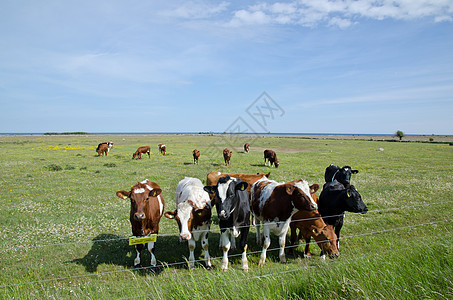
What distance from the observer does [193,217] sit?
21.8 ft

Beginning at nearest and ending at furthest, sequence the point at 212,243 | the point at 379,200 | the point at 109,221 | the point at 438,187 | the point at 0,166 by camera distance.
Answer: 1. the point at 212,243
2. the point at 109,221
3. the point at 379,200
4. the point at 438,187
5. the point at 0,166

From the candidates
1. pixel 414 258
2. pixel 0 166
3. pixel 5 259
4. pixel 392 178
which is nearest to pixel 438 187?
pixel 392 178

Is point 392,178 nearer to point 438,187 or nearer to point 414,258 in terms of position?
point 438,187

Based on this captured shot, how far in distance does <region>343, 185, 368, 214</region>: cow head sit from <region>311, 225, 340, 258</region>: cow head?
95 centimetres

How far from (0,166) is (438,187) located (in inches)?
1353

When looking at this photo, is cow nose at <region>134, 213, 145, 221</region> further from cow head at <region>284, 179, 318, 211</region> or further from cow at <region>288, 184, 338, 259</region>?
cow at <region>288, 184, 338, 259</region>

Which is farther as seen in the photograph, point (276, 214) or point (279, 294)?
point (276, 214)

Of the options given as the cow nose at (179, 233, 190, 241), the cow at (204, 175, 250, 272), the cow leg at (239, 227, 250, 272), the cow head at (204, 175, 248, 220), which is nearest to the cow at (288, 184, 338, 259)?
the cow leg at (239, 227, 250, 272)

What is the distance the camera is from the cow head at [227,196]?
5.95 m

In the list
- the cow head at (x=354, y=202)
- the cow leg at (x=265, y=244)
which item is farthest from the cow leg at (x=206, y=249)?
the cow head at (x=354, y=202)

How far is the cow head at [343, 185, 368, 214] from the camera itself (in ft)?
22.3

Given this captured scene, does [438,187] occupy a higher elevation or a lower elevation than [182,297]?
lower

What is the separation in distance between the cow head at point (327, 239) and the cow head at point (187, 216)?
290 centimetres

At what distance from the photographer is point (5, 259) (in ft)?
22.4
